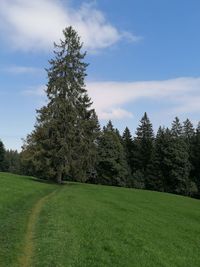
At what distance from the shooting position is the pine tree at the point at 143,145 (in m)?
102

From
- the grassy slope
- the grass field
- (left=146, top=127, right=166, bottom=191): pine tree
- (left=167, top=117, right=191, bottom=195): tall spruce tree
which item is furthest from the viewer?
(left=146, top=127, right=166, bottom=191): pine tree

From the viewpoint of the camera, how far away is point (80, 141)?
53.9 m

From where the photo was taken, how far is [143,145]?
104875 mm

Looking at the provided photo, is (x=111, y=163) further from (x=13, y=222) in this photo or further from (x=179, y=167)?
(x=13, y=222)

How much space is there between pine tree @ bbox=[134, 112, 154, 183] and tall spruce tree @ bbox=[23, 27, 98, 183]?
45.2 metres

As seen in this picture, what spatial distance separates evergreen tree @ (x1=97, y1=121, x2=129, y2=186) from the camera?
89438 millimetres

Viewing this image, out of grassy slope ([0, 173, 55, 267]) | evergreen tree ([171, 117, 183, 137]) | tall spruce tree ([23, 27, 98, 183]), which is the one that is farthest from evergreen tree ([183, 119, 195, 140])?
grassy slope ([0, 173, 55, 267])

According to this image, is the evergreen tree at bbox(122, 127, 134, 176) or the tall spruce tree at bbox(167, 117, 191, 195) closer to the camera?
the tall spruce tree at bbox(167, 117, 191, 195)

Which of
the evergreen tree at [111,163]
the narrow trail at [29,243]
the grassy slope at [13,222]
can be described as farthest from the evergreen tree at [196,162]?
the narrow trail at [29,243]

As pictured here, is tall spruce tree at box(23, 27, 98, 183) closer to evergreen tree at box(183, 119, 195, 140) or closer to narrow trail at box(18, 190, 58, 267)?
narrow trail at box(18, 190, 58, 267)

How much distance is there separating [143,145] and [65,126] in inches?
2114

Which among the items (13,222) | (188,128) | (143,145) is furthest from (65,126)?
(188,128)

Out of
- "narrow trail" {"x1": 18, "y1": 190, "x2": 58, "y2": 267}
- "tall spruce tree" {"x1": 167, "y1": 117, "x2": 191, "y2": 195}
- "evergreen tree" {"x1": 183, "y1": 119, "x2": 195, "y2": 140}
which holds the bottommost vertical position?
"narrow trail" {"x1": 18, "y1": 190, "x2": 58, "y2": 267}

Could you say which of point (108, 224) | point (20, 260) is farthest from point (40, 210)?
point (20, 260)
